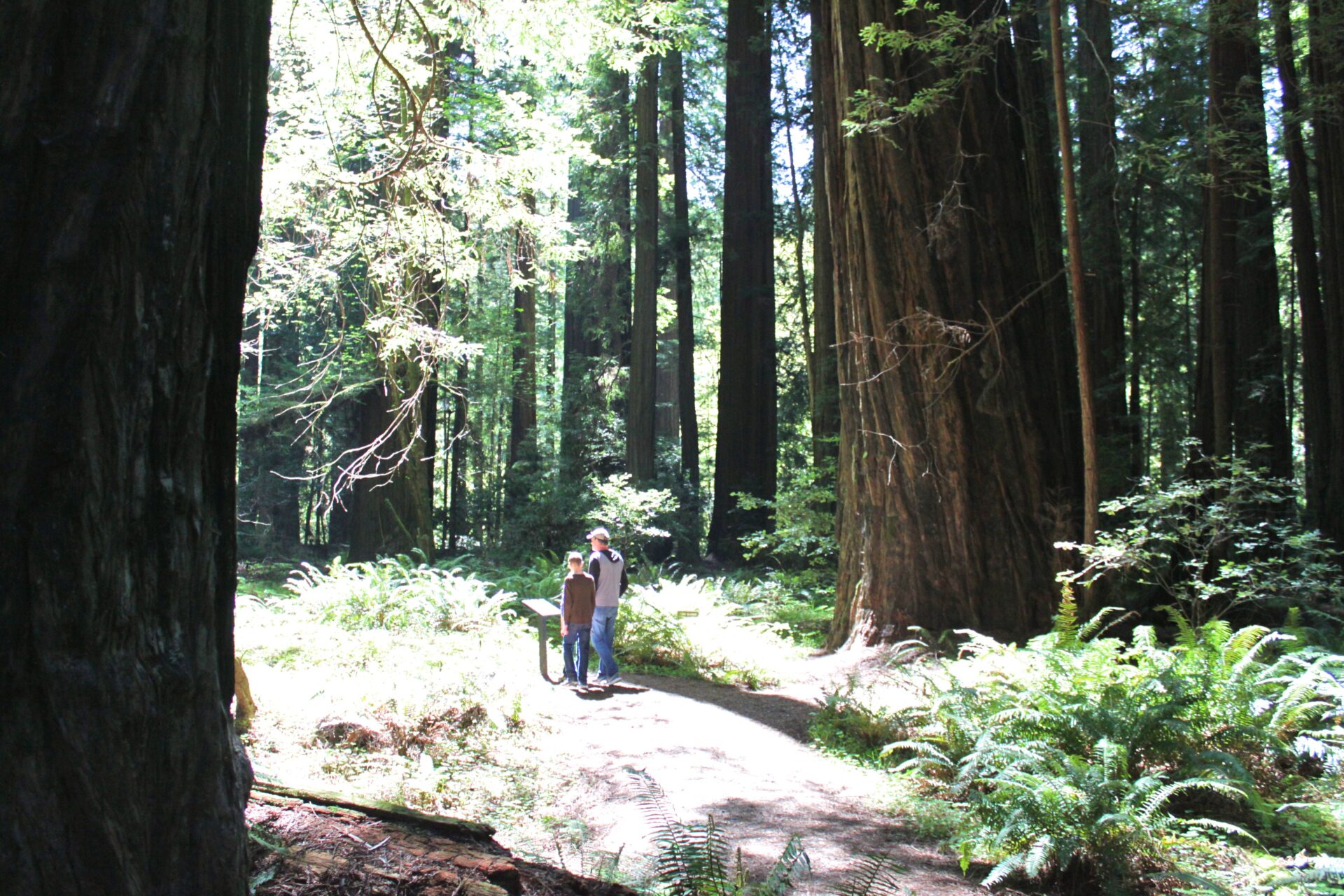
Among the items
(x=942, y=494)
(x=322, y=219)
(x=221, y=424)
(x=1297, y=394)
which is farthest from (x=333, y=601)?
(x=1297, y=394)

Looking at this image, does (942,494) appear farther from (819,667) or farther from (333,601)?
(333,601)

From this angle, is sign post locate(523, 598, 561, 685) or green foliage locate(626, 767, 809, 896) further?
sign post locate(523, 598, 561, 685)

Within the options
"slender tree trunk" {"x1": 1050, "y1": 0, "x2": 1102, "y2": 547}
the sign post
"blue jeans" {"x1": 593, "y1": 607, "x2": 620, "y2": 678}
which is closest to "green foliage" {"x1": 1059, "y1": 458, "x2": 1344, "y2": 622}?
"slender tree trunk" {"x1": 1050, "y1": 0, "x2": 1102, "y2": 547}

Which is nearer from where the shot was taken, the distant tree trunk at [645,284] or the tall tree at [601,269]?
the distant tree trunk at [645,284]

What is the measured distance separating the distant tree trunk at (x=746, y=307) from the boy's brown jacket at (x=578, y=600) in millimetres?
10376

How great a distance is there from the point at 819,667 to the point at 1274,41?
892 centimetres

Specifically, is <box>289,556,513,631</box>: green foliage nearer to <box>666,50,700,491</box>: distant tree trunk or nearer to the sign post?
the sign post

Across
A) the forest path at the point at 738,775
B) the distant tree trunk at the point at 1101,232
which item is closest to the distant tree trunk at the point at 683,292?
the distant tree trunk at the point at 1101,232

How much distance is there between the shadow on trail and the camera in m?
7.77

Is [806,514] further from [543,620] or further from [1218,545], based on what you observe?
[1218,545]

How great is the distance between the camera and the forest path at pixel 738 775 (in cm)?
481

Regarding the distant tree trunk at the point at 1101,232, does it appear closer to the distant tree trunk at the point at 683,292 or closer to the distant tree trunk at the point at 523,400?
the distant tree trunk at the point at 683,292

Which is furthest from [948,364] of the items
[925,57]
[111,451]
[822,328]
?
[111,451]

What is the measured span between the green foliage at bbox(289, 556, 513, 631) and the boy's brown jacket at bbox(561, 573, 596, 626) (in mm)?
3189
